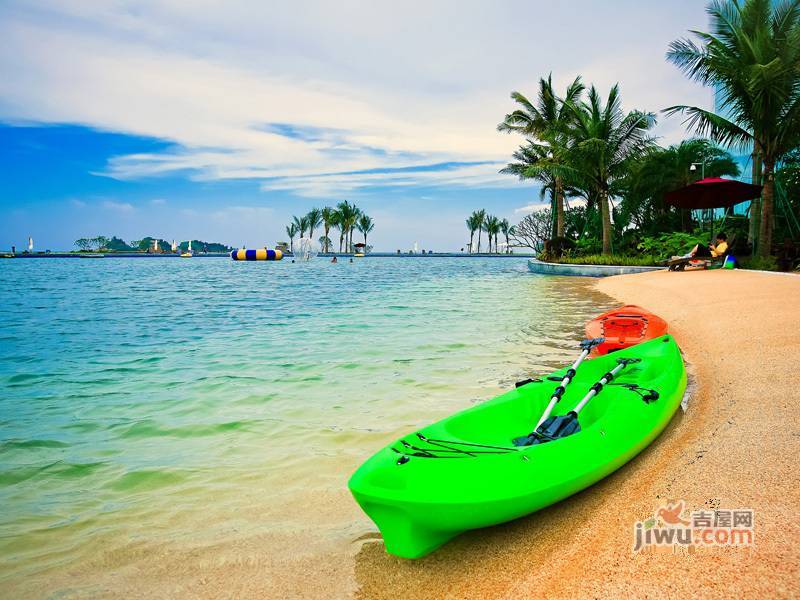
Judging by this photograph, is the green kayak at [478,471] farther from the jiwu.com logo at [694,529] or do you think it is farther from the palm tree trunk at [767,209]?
the palm tree trunk at [767,209]

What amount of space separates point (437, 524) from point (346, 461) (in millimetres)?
1630

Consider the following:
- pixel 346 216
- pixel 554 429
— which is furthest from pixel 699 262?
pixel 346 216

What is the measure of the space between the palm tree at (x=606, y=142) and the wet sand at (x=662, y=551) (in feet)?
72.8

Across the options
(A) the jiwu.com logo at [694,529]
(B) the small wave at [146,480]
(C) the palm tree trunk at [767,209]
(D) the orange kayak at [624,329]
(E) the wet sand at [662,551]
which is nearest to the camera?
(E) the wet sand at [662,551]

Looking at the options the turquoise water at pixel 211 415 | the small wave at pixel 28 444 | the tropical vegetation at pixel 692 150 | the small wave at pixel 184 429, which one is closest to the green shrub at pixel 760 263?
the tropical vegetation at pixel 692 150

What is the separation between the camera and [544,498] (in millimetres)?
2479

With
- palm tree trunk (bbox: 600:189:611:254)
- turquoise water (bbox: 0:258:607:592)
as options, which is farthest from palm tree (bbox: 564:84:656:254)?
turquoise water (bbox: 0:258:607:592)

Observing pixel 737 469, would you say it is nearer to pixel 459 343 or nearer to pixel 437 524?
pixel 437 524

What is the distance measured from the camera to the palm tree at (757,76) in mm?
14664

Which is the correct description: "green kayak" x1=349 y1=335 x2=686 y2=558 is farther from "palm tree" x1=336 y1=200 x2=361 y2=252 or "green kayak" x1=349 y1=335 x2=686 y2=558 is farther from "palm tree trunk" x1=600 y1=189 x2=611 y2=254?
"palm tree" x1=336 y1=200 x2=361 y2=252

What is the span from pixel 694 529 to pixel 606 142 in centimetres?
2482

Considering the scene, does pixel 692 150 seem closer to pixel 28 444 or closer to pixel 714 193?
pixel 714 193

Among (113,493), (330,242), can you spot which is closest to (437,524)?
(113,493)

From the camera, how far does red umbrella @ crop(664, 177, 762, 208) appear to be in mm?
15984
